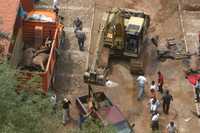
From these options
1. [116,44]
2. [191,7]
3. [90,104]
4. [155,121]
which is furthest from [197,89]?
[191,7]

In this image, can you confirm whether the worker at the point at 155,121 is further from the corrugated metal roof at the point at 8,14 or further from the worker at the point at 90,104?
the corrugated metal roof at the point at 8,14

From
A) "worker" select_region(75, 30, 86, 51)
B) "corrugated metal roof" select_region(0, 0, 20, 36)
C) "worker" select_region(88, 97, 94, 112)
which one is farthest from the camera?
"worker" select_region(75, 30, 86, 51)

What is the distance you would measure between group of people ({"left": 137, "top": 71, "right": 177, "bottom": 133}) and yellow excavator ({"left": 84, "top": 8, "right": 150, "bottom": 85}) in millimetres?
1528

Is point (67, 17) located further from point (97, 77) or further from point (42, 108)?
point (42, 108)

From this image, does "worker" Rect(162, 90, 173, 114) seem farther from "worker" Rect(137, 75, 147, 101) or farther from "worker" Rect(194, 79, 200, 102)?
"worker" Rect(194, 79, 200, 102)

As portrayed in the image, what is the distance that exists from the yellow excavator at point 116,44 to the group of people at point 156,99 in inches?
60.2

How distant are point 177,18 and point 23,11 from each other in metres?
9.64

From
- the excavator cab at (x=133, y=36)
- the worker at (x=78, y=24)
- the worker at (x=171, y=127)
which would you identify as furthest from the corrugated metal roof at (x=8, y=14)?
the worker at (x=171, y=127)

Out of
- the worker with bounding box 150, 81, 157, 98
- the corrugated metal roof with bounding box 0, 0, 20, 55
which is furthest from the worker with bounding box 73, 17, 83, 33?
the worker with bounding box 150, 81, 157, 98

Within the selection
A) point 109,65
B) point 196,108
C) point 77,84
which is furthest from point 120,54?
point 196,108

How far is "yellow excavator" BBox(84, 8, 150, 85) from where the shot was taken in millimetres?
28703

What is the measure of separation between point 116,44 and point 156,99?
13.6 ft

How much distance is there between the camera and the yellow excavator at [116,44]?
28.7m

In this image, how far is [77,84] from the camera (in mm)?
28609
